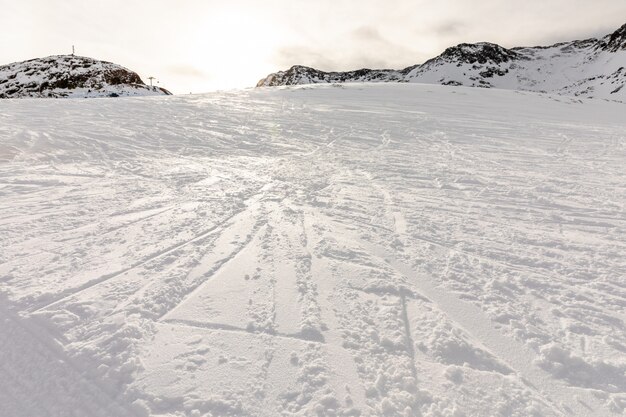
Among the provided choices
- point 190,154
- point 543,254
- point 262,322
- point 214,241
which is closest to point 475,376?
point 262,322

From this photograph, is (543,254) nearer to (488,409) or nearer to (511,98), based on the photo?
(488,409)

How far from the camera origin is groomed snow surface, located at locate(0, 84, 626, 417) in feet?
6.63

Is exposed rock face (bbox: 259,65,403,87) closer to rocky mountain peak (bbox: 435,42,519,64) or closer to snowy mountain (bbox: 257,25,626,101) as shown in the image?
rocky mountain peak (bbox: 435,42,519,64)

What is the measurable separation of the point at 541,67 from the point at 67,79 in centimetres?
10909

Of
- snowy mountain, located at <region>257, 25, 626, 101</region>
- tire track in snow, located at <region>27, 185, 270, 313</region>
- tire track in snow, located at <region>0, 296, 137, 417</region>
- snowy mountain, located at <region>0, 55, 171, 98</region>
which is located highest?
snowy mountain, located at <region>257, 25, 626, 101</region>

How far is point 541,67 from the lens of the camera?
303ft

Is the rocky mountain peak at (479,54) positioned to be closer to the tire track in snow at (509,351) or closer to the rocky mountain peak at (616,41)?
the rocky mountain peak at (616,41)

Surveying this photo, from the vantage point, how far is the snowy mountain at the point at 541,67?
69562mm

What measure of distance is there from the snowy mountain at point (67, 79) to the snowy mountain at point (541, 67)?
74.6 m

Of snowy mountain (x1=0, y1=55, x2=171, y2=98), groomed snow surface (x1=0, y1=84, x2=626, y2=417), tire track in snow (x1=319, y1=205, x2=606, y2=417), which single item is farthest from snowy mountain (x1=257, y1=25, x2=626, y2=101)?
snowy mountain (x1=0, y1=55, x2=171, y2=98)

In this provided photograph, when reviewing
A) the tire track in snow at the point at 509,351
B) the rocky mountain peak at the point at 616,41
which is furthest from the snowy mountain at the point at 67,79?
the rocky mountain peak at the point at 616,41

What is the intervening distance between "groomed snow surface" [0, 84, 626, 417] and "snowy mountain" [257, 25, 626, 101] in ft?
232

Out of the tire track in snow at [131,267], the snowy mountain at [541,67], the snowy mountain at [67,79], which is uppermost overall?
the snowy mountain at [541,67]

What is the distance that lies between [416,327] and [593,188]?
5.12 m
